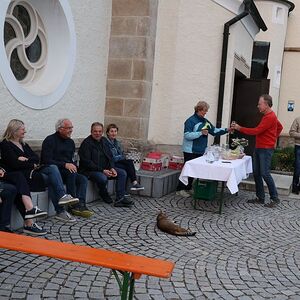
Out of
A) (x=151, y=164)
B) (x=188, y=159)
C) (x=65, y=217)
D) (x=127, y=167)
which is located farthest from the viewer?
(x=151, y=164)

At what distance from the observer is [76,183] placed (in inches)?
223

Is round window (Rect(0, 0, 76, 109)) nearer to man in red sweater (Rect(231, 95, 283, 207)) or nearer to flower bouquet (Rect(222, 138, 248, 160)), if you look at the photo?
flower bouquet (Rect(222, 138, 248, 160))

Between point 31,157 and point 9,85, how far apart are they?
106cm

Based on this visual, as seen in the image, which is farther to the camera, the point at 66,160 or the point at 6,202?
the point at 66,160

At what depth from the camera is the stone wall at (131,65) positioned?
25.3ft

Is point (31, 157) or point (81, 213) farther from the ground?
point (31, 157)

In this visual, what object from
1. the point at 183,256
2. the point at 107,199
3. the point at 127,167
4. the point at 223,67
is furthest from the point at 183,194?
the point at 223,67

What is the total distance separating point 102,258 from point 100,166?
3.45m

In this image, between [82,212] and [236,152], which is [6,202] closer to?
[82,212]

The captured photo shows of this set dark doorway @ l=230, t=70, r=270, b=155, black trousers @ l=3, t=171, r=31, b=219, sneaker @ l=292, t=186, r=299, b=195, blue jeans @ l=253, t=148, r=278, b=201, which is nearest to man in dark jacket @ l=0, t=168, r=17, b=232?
black trousers @ l=3, t=171, r=31, b=219

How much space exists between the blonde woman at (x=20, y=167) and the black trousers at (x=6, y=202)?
13 centimetres

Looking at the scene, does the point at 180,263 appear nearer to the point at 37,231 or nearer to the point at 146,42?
the point at 37,231

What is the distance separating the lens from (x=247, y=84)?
9.86 meters

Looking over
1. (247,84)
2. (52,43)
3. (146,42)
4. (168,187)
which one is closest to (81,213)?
(168,187)
